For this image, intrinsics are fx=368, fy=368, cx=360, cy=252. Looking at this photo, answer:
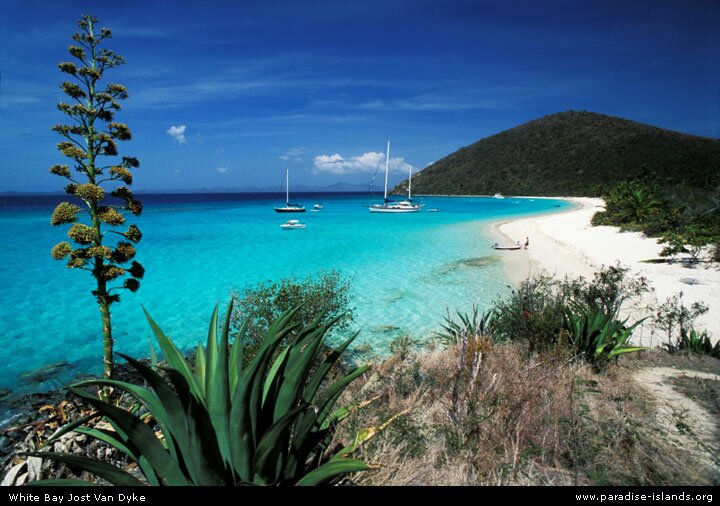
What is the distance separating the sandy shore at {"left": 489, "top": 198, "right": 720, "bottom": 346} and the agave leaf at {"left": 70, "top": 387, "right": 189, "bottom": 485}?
845 cm

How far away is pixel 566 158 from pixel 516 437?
113 meters

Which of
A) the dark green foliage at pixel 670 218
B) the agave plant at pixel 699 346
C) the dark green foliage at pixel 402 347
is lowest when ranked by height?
the dark green foliage at pixel 402 347

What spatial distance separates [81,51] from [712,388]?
326 inches

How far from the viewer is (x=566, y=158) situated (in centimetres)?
9906

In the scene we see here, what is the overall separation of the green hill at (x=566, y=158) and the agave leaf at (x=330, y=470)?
8937 centimetres

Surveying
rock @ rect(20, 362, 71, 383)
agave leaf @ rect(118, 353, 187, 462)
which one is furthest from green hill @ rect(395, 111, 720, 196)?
agave leaf @ rect(118, 353, 187, 462)

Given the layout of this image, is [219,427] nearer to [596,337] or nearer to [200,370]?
[200,370]

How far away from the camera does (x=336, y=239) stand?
3153cm

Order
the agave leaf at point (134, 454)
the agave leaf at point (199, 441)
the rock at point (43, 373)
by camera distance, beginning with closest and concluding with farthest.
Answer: the agave leaf at point (199, 441)
the agave leaf at point (134, 454)
the rock at point (43, 373)

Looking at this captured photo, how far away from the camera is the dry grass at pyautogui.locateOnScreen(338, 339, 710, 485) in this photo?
109 inches

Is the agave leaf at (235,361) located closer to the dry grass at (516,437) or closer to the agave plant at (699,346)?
the dry grass at (516,437)

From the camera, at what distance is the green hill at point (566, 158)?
81.4 m

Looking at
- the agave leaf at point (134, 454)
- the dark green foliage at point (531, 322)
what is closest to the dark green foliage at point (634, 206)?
the dark green foliage at point (531, 322)
